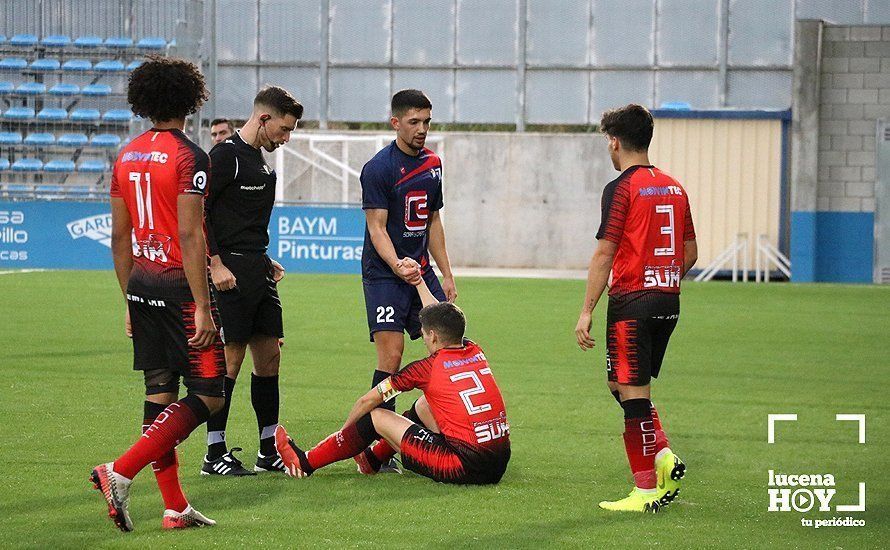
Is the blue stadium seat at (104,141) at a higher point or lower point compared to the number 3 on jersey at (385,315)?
higher

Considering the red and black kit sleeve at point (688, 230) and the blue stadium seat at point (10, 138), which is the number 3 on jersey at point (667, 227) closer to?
the red and black kit sleeve at point (688, 230)

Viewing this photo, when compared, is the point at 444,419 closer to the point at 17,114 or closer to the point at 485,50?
the point at 17,114

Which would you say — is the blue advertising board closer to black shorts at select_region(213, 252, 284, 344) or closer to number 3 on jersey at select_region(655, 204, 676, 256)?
black shorts at select_region(213, 252, 284, 344)

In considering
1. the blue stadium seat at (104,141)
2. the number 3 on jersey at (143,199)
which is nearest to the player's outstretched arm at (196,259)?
the number 3 on jersey at (143,199)

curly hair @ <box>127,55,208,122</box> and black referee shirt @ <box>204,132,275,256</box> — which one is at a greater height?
curly hair @ <box>127,55,208,122</box>

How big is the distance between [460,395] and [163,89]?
2.17m

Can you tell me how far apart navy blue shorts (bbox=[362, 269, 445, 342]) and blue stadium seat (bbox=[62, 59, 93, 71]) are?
23.8 meters

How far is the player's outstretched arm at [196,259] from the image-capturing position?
5.57m

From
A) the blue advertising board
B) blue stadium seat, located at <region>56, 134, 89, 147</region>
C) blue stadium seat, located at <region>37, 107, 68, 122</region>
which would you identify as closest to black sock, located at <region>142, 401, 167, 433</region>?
the blue advertising board

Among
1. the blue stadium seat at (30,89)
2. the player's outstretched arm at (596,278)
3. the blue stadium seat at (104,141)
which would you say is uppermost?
the blue stadium seat at (30,89)

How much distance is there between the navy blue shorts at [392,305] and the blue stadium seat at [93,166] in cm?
2219

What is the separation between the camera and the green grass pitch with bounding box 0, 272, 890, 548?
19.1 feet

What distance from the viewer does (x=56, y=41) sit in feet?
98.1

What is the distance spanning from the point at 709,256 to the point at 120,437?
1954cm
